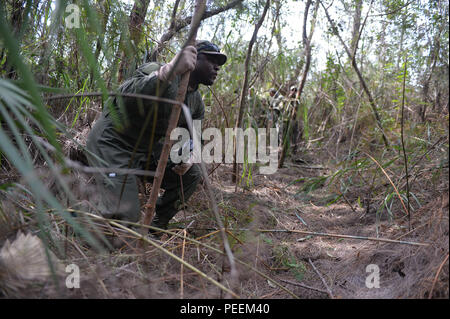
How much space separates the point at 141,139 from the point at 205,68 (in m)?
0.59

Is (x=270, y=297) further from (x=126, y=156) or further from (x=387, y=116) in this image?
(x=387, y=116)

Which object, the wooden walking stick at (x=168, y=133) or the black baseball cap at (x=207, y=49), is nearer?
the wooden walking stick at (x=168, y=133)

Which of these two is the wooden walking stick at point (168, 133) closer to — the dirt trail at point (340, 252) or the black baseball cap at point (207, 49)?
the dirt trail at point (340, 252)

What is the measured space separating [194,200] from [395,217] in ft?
4.46

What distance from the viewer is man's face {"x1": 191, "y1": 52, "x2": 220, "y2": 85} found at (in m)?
2.04

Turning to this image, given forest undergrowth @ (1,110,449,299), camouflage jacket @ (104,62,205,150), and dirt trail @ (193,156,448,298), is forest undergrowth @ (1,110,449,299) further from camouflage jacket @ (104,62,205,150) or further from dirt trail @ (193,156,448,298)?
camouflage jacket @ (104,62,205,150)

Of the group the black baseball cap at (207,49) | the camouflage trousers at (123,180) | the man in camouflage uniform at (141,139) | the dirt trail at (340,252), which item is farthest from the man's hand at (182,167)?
the black baseball cap at (207,49)

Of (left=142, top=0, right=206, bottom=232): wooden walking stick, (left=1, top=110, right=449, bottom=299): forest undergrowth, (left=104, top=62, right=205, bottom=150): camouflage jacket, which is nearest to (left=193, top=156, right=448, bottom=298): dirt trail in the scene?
(left=1, top=110, right=449, bottom=299): forest undergrowth

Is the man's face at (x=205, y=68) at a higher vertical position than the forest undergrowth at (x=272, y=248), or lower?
higher

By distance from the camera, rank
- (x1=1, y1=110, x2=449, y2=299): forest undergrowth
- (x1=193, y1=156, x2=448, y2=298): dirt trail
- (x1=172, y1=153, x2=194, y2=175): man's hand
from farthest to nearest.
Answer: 1. (x1=172, y1=153, x2=194, y2=175): man's hand
2. (x1=193, y1=156, x2=448, y2=298): dirt trail
3. (x1=1, y1=110, x2=449, y2=299): forest undergrowth

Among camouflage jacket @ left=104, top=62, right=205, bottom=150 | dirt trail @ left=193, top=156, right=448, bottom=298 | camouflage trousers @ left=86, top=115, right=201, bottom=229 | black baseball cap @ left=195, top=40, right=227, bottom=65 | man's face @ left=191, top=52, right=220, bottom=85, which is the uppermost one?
black baseball cap @ left=195, top=40, right=227, bottom=65

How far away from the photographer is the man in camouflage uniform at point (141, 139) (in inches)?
70.2

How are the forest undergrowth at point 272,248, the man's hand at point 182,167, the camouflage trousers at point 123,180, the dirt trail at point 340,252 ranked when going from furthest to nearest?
the man's hand at point 182,167 → the camouflage trousers at point 123,180 → the dirt trail at point 340,252 → the forest undergrowth at point 272,248

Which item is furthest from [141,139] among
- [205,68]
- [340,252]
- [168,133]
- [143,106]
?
[340,252]
